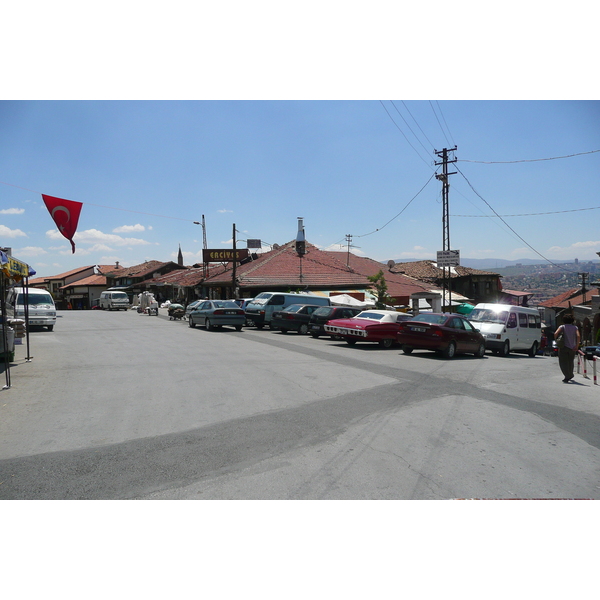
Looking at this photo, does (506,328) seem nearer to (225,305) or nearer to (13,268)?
(225,305)

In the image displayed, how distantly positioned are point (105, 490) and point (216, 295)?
4011 cm

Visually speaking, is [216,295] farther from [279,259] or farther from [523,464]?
[523,464]

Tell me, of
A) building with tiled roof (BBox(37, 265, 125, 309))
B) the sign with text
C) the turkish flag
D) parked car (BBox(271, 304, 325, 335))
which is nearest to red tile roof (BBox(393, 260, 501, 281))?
the sign with text

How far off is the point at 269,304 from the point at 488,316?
34.8 feet

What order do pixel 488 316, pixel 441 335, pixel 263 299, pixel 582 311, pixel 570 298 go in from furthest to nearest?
pixel 570 298 < pixel 582 311 < pixel 263 299 < pixel 488 316 < pixel 441 335

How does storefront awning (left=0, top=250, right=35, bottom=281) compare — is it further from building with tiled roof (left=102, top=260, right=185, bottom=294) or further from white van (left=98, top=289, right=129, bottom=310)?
building with tiled roof (left=102, top=260, right=185, bottom=294)

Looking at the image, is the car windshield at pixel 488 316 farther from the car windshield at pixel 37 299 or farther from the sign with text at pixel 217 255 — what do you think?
the sign with text at pixel 217 255

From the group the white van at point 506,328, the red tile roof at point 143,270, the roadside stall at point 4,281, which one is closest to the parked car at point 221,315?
the white van at point 506,328

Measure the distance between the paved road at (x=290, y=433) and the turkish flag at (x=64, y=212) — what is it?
3.32 metres

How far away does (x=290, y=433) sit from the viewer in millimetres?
6527

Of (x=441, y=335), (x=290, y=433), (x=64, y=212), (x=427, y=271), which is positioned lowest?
(x=290, y=433)

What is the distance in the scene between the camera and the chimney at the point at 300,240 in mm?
44562

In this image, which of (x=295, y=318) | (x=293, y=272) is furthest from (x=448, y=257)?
(x=293, y=272)

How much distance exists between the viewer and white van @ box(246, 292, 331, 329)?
25062mm
